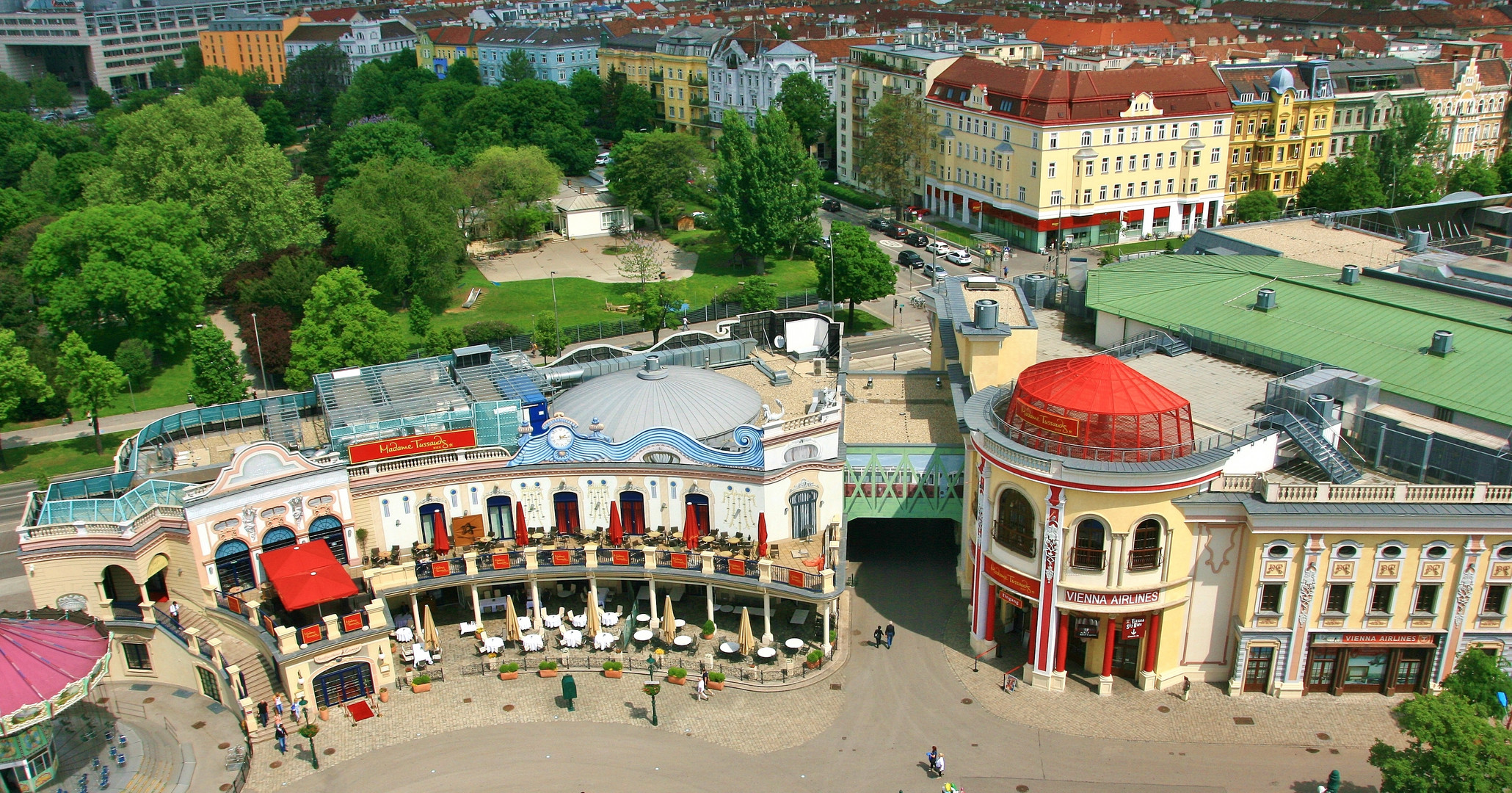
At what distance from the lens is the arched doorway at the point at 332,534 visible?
52.5 metres

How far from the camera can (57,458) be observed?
78.2 meters

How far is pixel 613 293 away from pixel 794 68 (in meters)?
61.3

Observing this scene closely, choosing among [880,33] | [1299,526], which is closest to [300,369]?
[1299,526]

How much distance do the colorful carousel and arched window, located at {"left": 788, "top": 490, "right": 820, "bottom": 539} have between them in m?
29.9

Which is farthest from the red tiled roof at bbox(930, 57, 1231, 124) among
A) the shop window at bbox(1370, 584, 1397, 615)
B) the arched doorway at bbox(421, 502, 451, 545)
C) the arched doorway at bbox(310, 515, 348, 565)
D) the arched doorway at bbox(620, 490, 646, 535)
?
the arched doorway at bbox(310, 515, 348, 565)

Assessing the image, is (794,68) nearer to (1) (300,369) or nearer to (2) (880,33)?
(2) (880,33)

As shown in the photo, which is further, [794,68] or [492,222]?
[794,68]

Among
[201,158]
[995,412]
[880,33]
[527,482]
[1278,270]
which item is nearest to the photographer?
[995,412]

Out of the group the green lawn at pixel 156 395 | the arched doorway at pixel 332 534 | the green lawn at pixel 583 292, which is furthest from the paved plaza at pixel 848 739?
the green lawn at pixel 583 292

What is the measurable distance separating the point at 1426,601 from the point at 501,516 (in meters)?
41.3

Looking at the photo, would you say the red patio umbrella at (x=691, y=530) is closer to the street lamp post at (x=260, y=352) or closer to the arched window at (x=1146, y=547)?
the arched window at (x=1146, y=547)

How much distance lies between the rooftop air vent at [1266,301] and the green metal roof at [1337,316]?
364 mm

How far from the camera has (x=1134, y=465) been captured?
46.0 meters

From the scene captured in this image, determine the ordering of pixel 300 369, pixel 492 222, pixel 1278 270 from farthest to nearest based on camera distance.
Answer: pixel 492 222 < pixel 300 369 < pixel 1278 270
